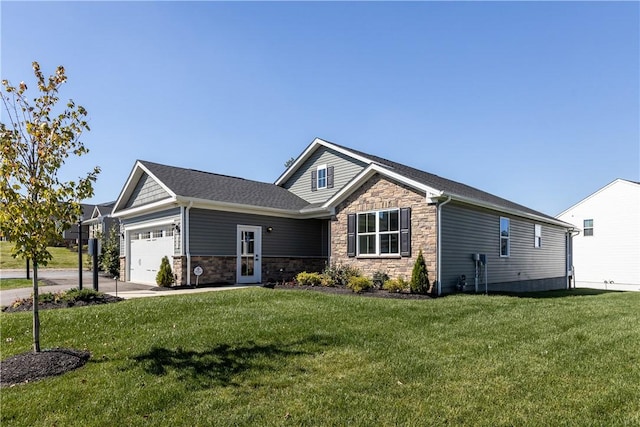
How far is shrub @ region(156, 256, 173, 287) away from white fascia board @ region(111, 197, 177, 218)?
2016 millimetres

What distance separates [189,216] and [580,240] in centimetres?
2356

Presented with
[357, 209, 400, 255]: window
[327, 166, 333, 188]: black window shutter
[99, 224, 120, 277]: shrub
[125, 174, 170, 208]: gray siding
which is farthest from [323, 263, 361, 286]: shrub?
[99, 224, 120, 277]: shrub

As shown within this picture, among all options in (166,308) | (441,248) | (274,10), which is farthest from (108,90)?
(441,248)

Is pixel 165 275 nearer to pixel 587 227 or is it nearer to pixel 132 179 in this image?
pixel 132 179

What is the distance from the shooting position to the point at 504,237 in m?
15.2

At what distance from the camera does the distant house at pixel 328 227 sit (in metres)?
12.5

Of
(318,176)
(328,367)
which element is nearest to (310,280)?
(318,176)

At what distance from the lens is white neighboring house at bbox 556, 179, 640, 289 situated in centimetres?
2316

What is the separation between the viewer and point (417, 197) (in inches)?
485

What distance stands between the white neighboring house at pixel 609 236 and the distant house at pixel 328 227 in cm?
655

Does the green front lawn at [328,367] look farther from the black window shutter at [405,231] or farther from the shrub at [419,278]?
the black window shutter at [405,231]

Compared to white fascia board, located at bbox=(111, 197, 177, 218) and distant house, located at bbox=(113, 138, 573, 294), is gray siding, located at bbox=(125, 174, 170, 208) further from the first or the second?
white fascia board, located at bbox=(111, 197, 177, 218)

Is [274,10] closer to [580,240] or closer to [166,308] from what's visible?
[166,308]

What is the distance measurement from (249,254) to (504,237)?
9498 mm
